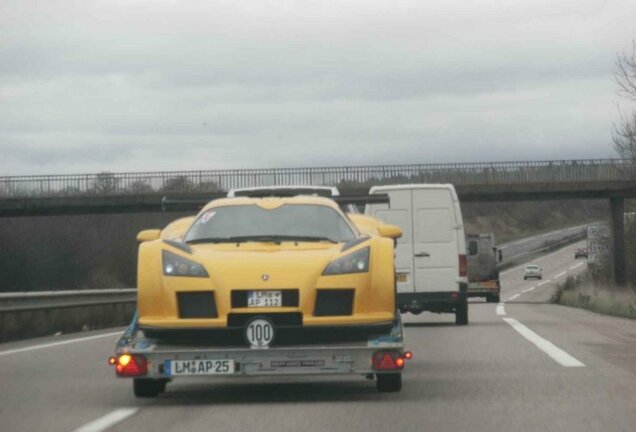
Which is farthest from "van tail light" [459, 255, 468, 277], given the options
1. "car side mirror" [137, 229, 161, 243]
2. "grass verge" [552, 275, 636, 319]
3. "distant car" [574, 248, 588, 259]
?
"distant car" [574, 248, 588, 259]

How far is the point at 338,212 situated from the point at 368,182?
52.9 meters

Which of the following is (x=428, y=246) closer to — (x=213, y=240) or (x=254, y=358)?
(x=213, y=240)

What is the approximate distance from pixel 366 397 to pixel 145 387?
1.77m

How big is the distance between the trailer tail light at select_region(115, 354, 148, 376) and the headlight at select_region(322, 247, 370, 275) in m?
1.53

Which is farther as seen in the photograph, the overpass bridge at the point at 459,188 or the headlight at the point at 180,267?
the overpass bridge at the point at 459,188

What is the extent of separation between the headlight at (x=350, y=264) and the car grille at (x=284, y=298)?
0.30 metres

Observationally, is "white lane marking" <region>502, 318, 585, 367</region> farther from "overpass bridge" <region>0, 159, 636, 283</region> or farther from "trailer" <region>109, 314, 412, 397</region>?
"overpass bridge" <region>0, 159, 636, 283</region>

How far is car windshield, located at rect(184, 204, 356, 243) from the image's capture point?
39.0 ft

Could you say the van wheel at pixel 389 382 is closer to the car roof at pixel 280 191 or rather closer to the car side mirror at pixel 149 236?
the car side mirror at pixel 149 236

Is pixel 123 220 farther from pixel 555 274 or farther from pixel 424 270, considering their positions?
pixel 424 270

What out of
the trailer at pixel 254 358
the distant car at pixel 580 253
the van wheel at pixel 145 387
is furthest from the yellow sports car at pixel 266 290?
the distant car at pixel 580 253

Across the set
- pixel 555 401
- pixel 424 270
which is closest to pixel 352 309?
pixel 555 401

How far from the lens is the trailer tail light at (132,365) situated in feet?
35.3

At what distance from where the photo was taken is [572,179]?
64.9 metres
